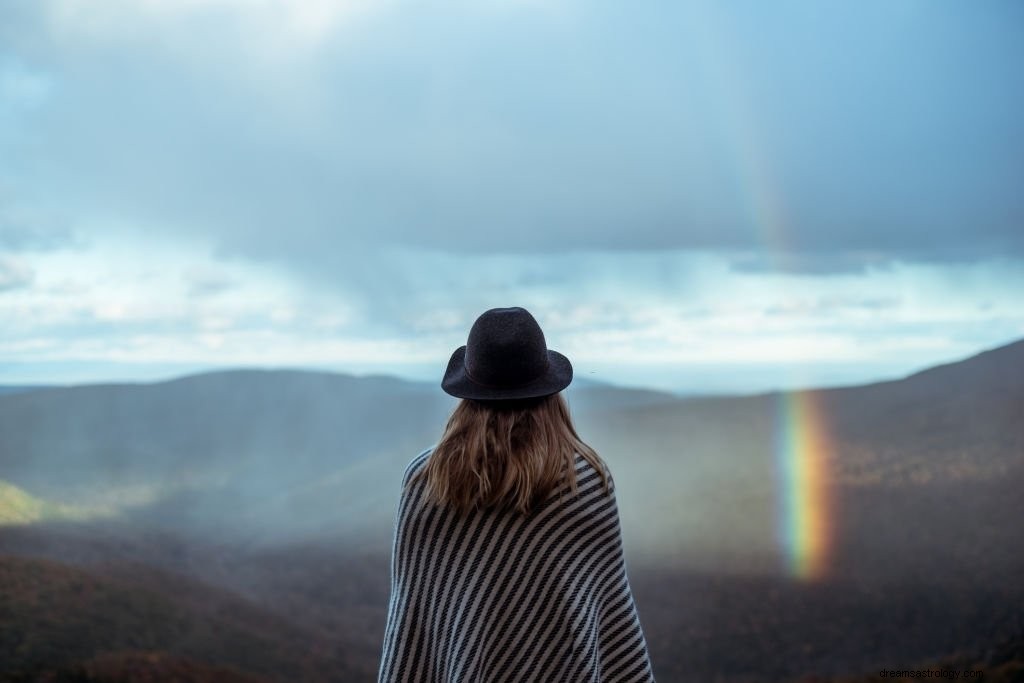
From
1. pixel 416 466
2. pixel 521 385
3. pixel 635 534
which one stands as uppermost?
pixel 521 385

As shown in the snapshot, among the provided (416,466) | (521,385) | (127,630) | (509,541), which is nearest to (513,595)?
(509,541)

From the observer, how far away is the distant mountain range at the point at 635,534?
1045cm

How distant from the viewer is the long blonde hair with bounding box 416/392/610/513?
2.57 metres

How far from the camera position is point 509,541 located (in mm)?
2779

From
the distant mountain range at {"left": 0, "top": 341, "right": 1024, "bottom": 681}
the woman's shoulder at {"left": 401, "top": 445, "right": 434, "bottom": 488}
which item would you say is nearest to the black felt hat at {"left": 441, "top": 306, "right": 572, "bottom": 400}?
the woman's shoulder at {"left": 401, "top": 445, "right": 434, "bottom": 488}

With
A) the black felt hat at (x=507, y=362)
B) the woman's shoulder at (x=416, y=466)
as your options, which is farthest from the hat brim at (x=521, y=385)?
the woman's shoulder at (x=416, y=466)

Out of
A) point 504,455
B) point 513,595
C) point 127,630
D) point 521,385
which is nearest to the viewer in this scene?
point 504,455

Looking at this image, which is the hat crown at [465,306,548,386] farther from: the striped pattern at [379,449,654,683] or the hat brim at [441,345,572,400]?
the striped pattern at [379,449,654,683]

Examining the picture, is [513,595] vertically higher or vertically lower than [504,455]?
lower

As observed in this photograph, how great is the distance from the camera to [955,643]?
34.1 feet

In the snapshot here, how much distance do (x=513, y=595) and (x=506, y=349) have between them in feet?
2.78

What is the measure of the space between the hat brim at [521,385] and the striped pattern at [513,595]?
259 millimetres

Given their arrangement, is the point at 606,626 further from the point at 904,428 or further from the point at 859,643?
the point at 904,428

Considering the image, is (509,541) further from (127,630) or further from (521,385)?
(127,630)
